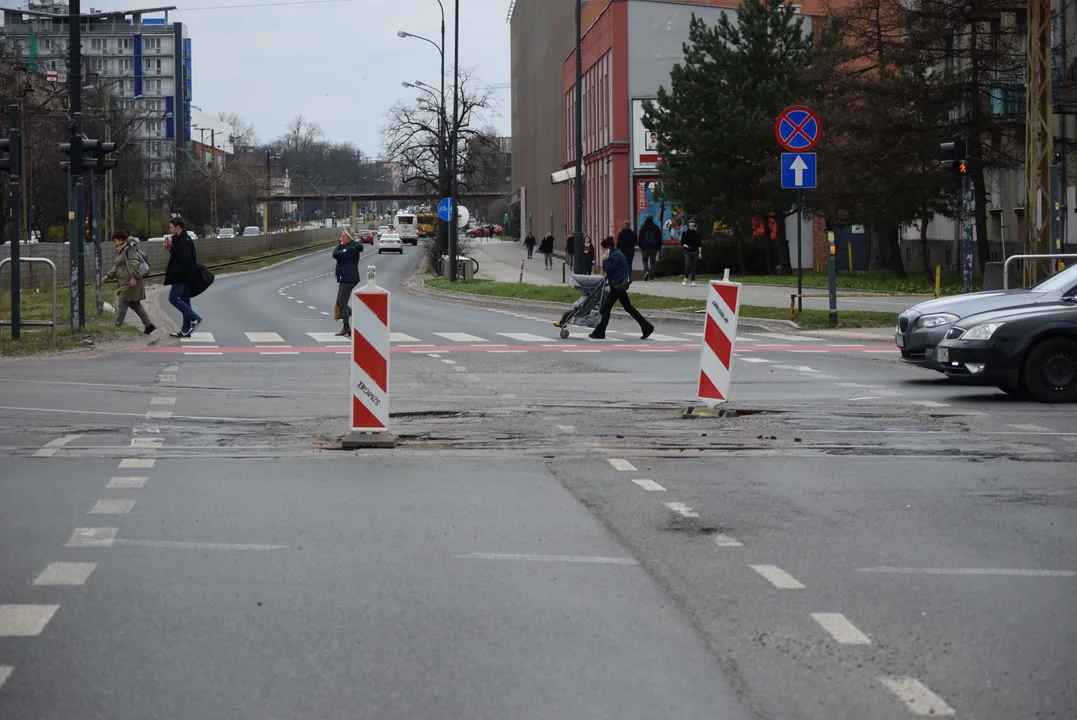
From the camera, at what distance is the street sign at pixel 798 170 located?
24438 millimetres

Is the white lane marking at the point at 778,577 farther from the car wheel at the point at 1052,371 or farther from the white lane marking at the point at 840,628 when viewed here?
the car wheel at the point at 1052,371

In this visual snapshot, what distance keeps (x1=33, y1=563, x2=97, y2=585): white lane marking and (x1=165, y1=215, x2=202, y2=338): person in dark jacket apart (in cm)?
1789

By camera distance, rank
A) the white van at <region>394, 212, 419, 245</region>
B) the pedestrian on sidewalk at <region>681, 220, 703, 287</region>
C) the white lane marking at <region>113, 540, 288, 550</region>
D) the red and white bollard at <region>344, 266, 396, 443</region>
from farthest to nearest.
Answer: the white van at <region>394, 212, 419, 245</region>
the pedestrian on sidewalk at <region>681, 220, 703, 287</region>
the red and white bollard at <region>344, 266, 396, 443</region>
the white lane marking at <region>113, 540, 288, 550</region>

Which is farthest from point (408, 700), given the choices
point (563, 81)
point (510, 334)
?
point (563, 81)

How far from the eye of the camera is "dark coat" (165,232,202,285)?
24.5 metres

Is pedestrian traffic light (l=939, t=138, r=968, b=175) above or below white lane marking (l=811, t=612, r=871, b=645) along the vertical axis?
above

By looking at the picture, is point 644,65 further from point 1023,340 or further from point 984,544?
point 984,544

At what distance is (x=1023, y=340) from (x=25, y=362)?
475 inches

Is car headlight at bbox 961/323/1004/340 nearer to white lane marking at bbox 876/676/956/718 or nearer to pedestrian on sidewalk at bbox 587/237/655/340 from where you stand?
white lane marking at bbox 876/676/956/718

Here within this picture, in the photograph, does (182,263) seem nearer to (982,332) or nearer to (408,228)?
(982,332)

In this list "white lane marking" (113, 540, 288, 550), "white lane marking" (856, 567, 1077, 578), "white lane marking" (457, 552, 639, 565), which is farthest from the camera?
"white lane marking" (113, 540, 288, 550)

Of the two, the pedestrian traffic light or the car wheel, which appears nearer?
the car wheel

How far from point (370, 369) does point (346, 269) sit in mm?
14577

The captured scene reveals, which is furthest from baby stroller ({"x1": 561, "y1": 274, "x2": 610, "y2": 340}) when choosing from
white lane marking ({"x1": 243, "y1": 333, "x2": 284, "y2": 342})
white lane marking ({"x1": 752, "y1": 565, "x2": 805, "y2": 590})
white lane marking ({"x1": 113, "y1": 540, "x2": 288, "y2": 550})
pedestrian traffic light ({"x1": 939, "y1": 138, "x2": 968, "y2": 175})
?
white lane marking ({"x1": 752, "y1": 565, "x2": 805, "y2": 590})
